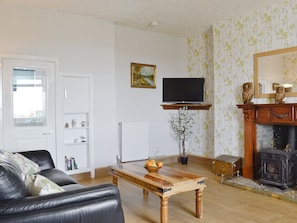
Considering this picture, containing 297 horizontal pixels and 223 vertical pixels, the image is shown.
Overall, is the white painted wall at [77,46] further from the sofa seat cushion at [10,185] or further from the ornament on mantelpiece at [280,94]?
the sofa seat cushion at [10,185]

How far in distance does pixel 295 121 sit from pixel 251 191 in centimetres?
120

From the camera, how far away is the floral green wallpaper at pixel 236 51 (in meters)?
4.32

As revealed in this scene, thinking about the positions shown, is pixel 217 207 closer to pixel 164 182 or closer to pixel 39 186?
pixel 164 182

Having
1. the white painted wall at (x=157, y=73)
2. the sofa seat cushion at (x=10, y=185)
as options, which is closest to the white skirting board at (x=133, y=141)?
the white painted wall at (x=157, y=73)

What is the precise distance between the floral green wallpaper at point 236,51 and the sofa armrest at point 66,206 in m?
3.42

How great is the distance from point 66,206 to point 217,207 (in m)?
2.26

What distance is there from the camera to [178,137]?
6.42 metres

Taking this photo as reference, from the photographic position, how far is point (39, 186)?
6.52 ft

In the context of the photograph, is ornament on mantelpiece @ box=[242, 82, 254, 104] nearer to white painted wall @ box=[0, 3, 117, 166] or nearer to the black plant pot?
the black plant pot

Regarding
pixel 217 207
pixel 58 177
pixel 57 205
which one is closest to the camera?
pixel 57 205

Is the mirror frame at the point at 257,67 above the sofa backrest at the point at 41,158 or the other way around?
above

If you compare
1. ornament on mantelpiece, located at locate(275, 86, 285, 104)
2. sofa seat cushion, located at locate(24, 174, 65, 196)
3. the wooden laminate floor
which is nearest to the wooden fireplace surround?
ornament on mantelpiece, located at locate(275, 86, 285, 104)

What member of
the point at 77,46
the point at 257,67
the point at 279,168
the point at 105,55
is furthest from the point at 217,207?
the point at 77,46

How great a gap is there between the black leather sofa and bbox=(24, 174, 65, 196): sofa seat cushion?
0.10 m
